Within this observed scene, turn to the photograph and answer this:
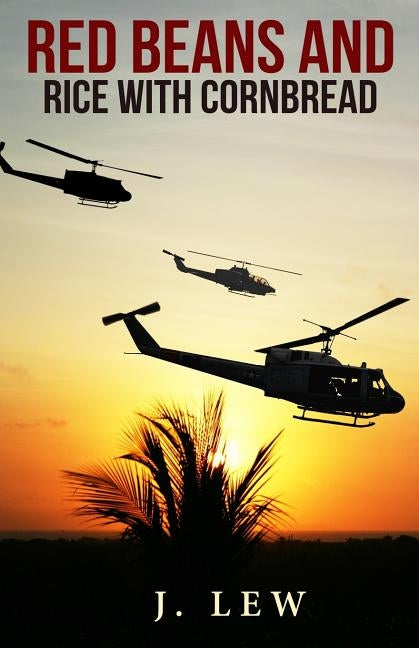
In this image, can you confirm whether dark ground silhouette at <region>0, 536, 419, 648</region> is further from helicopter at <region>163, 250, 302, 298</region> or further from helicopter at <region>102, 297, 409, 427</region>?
helicopter at <region>163, 250, 302, 298</region>

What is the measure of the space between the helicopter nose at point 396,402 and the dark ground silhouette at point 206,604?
30.0ft

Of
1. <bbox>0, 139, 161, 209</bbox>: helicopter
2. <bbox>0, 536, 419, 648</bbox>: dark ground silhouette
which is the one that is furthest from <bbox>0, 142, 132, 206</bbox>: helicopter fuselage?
<bbox>0, 536, 419, 648</bbox>: dark ground silhouette

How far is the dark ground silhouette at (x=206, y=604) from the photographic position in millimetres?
18516

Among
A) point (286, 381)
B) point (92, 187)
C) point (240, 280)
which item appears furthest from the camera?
point (240, 280)

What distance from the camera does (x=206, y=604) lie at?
17.9 meters

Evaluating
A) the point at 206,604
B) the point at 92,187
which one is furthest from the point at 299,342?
the point at 206,604

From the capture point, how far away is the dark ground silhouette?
18516 mm

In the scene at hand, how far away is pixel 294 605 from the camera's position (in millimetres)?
19594

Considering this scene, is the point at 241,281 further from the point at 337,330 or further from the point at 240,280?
the point at 337,330

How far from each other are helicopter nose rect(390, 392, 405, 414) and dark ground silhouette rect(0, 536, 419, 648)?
361 inches

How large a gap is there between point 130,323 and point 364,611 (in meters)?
25.2

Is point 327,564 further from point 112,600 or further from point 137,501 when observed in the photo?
point 137,501

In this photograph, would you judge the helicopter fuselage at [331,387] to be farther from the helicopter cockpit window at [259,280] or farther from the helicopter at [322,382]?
the helicopter cockpit window at [259,280]

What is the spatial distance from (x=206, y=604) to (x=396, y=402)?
22.1 meters
